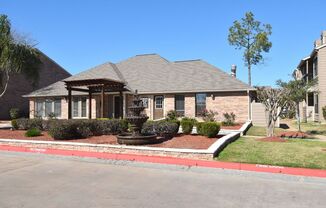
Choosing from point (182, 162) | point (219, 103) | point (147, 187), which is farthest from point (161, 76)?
point (147, 187)

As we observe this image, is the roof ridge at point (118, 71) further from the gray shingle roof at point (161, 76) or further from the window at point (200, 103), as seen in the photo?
the window at point (200, 103)

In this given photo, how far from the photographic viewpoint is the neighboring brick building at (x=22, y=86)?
34781 mm

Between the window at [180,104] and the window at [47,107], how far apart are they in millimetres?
11462

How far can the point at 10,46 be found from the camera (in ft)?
82.9

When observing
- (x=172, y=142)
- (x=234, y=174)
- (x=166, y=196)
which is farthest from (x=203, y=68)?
(x=166, y=196)

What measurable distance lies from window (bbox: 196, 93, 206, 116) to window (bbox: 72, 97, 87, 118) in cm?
1038

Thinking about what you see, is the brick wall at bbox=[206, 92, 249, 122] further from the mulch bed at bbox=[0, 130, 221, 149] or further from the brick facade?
the mulch bed at bbox=[0, 130, 221, 149]

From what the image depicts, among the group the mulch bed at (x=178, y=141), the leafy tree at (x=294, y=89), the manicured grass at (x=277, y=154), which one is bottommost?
the manicured grass at (x=277, y=154)

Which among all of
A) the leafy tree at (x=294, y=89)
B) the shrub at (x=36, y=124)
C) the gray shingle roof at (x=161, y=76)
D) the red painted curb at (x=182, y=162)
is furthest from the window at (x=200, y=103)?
the red painted curb at (x=182, y=162)

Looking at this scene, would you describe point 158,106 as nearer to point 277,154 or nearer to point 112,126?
point 112,126

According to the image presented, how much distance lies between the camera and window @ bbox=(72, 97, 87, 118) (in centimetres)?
2827

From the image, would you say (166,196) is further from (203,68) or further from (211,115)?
(203,68)

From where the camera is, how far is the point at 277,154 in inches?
404

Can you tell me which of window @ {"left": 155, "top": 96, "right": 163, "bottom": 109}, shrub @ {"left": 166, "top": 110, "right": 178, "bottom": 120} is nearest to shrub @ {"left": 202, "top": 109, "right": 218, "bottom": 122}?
shrub @ {"left": 166, "top": 110, "right": 178, "bottom": 120}
